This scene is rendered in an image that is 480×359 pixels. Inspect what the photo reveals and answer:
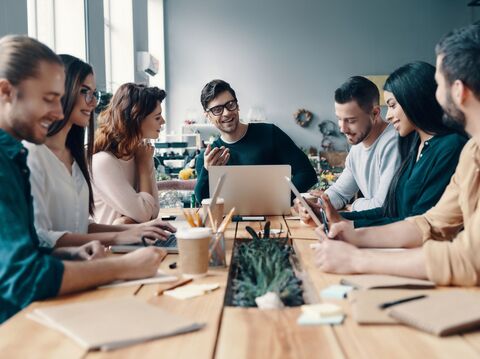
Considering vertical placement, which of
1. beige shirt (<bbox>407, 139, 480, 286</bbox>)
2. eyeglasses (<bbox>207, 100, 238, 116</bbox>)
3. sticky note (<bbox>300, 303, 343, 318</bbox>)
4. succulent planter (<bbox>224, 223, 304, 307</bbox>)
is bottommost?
succulent planter (<bbox>224, 223, 304, 307</bbox>)

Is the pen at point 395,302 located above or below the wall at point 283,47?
below

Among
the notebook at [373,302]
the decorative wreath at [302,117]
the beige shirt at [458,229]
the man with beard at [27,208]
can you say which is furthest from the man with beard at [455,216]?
the decorative wreath at [302,117]

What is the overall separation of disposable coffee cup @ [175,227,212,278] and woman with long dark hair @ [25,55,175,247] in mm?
463

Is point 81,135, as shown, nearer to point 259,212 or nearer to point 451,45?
point 259,212

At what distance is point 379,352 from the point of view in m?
0.95

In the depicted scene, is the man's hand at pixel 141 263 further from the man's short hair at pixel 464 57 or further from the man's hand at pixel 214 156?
the man's hand at pixel 214 156

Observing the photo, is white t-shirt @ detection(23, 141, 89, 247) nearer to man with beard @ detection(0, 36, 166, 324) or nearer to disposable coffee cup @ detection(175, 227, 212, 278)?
man with beard @ detection(0, 36, 166, 324)

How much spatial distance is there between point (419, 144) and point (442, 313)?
1446 millimetres

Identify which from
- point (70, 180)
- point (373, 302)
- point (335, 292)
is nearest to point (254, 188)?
point (70, 180)

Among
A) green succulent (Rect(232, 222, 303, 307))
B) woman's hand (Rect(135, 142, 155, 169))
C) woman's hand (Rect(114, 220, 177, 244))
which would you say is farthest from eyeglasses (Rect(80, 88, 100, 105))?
green succulent (Rect(232, 222, 303, 307))

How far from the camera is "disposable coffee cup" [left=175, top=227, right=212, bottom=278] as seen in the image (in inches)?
57.9

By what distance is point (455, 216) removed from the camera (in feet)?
5.81

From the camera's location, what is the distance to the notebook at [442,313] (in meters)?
1.03

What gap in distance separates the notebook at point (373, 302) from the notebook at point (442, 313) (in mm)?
24
